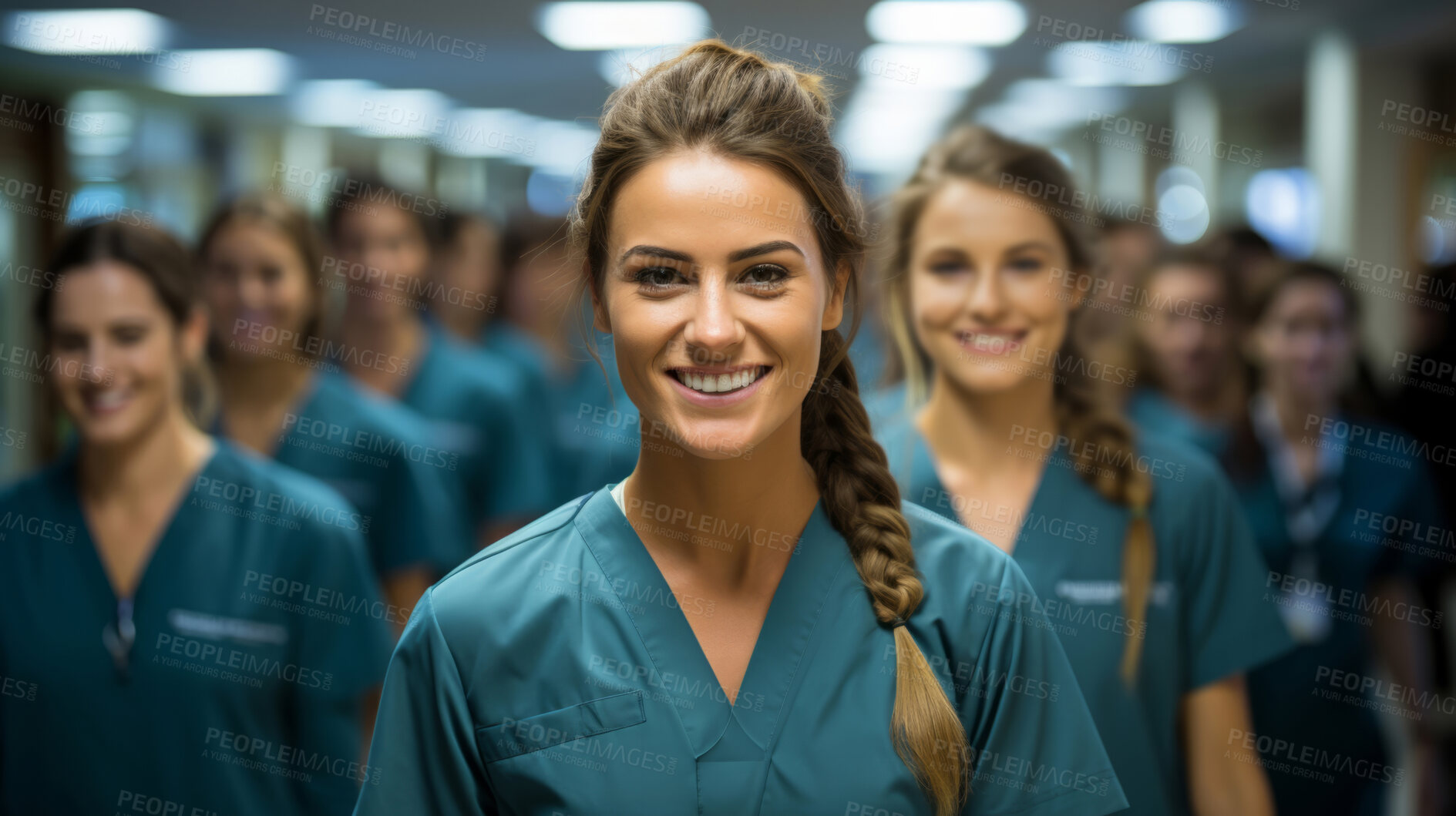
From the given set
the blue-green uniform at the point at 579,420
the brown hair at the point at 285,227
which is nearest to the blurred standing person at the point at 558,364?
the blue-green uniform at the point at 579,420

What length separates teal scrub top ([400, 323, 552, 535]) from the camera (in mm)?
4270

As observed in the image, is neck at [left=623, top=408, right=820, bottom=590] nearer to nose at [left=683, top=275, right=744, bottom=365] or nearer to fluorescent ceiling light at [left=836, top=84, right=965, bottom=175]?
nose at [left=683, top=275, right=744, bottom=365]

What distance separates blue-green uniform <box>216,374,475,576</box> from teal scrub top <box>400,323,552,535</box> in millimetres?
853

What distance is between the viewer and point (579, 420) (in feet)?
17.5

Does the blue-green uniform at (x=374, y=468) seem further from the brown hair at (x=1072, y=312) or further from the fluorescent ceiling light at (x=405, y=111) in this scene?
the fluorescent ceiling light at (x=405, y=111)

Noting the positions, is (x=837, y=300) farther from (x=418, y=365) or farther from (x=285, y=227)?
(x=418, y=365)

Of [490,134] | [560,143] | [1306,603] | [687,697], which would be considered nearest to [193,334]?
[687,697]

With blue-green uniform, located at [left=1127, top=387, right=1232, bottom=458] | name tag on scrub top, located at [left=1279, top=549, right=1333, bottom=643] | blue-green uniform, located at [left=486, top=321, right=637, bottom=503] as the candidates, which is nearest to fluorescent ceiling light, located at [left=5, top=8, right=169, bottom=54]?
blue-green uniform, located at [left=486, top=321, right=637, bottom=503]

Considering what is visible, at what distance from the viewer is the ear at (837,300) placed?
1.48m

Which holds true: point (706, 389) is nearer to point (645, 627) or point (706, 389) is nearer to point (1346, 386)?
point (645, 627)

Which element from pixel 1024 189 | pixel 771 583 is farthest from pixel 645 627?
pixel 1024 189

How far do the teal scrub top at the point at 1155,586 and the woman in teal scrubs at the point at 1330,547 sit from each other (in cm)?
77

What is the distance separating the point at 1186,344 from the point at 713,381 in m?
2.89

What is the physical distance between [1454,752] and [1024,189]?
12.8 ft
